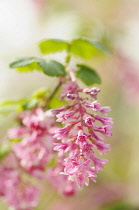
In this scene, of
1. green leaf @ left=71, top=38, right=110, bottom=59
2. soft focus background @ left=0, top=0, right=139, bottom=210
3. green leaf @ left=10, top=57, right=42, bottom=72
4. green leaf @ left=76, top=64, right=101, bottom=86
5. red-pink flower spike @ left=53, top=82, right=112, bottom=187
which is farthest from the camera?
soft focus background @ left=0, top=0, right=139, bottom=210

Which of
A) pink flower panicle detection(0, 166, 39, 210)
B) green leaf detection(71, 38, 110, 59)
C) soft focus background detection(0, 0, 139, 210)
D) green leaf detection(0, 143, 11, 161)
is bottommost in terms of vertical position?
pink flower panicle detection(0, 166, 39, 210)

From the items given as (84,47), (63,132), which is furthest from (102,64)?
(63,132)

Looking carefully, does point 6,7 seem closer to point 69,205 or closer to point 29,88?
point 29,88

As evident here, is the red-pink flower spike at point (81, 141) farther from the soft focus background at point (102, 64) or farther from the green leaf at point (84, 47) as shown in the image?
the soft focus background at point (102, 64)

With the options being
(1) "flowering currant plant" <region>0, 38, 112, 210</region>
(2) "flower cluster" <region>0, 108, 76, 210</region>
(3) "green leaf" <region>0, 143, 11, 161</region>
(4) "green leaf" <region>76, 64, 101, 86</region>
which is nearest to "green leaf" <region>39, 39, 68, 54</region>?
(1) "flowering currant plant" <region>0, 38, 112, 210</region>

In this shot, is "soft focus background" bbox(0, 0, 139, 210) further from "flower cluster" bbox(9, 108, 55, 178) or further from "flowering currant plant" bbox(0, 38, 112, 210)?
"flower cluster" bbox(9, 108, 55, 178)

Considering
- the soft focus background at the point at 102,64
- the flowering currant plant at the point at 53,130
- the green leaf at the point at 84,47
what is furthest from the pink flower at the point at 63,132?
the soft focus background at the point at 102,64

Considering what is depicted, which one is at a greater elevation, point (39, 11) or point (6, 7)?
point (6, 7)

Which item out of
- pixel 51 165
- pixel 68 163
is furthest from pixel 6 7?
pixel 68 163
